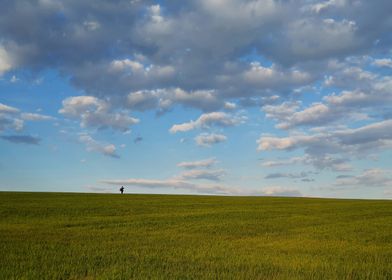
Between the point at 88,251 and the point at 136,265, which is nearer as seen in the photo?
the point at 136,265

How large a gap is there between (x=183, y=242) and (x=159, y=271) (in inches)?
361

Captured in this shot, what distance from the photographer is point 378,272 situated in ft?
54.9

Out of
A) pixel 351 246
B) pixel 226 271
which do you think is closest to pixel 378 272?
pixel 226 271

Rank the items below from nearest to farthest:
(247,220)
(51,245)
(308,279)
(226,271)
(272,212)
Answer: (308,279)
(226,271)
(51,245)
(247,220)
(272,212)

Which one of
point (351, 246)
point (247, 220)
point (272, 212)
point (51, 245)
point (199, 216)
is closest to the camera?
point (51, 245)

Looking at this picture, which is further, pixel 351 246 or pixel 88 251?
pixel 351 246

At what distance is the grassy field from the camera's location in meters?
16.1

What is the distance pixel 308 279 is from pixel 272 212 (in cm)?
3069

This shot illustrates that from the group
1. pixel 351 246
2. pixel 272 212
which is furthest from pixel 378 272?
pixel 272 212

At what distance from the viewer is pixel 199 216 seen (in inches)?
1591

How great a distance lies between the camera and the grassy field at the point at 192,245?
1608 cm

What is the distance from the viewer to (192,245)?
2361 cm

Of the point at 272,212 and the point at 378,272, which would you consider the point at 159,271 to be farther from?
the point at 272,212

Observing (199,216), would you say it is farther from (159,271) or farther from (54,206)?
(159,271)
